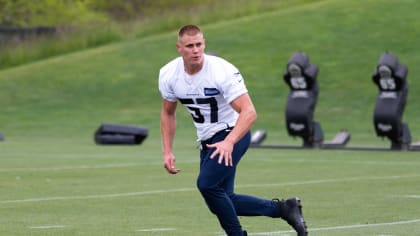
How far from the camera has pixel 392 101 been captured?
24.3m

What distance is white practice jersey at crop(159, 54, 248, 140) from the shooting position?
9539 millimetres

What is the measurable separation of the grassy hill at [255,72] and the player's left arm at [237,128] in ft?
68.9

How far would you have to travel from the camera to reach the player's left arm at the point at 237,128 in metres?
9.27

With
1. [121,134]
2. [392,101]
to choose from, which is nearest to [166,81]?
[392,101]

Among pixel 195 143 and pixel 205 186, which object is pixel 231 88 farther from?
pixel 195 143

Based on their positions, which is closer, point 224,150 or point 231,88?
point 224,150

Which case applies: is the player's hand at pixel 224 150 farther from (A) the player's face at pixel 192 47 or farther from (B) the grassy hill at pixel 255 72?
(B) the grassy hill at pixel 255 72

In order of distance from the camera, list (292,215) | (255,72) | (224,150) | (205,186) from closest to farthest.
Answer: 1. (224,150)
2. (205,186)
3. (292,215)
4. (255,72)

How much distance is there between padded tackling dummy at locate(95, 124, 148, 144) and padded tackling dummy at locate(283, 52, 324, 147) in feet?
10.1

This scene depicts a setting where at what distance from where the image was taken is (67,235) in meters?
11.2

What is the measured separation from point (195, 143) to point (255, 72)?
12676 millimetres

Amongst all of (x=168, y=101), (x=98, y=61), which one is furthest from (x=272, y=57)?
(x=168, y=101)

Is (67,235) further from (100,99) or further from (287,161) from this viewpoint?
(100,99)

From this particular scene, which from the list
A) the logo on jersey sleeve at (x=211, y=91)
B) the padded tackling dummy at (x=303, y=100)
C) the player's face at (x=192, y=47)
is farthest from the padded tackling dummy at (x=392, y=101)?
the player's face at (x=192, y=47)
